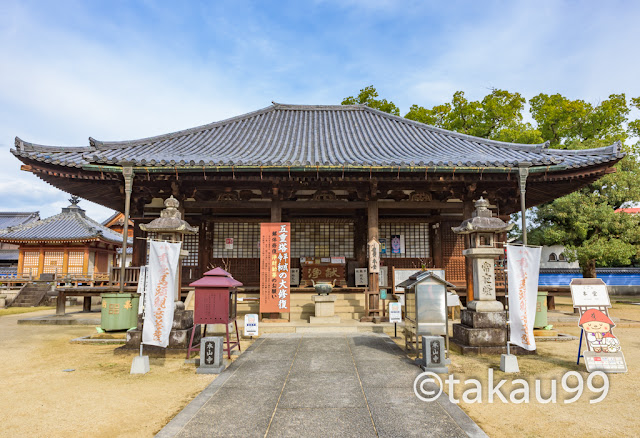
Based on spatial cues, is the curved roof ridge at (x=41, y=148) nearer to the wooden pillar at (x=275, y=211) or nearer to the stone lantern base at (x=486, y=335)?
Result: the wooden pillar at (x=275, y=211)

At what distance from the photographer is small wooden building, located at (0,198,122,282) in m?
26.8

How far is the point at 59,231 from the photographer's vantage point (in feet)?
91.3

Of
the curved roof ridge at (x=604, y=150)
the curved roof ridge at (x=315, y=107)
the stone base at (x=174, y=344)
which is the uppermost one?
the curved roof ridge at (x=315, y=107)

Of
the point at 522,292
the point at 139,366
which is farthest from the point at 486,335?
the point at 139,366

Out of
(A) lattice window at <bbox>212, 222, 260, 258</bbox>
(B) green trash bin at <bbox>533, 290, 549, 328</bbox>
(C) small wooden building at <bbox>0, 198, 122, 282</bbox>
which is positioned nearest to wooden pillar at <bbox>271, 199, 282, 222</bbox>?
(A) lattice window at <bbox>212, 222, 260, 258</bbox>

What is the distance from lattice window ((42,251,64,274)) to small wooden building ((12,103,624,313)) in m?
16.2

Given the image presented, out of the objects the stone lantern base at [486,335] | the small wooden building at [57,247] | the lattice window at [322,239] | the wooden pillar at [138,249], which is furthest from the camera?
the small wooden building at [57,247]

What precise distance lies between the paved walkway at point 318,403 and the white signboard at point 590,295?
10.5 feet

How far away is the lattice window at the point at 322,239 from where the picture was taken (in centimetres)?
1521

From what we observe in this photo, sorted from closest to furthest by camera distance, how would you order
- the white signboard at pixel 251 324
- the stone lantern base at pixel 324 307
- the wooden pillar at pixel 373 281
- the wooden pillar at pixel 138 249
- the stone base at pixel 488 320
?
the stone base at pixel 488 320 → the white signboard at pixel 251 324 → the stone lantern base at pixel 324 307 → the wooden pillar at pixel 373 281 → the wooden pillar at pixel 138 249

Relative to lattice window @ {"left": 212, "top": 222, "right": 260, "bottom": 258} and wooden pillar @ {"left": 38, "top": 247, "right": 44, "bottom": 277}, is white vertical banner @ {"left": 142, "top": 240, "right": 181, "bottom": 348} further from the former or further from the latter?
wooden pillar @ {"left": 38, "top": 247, "right": 44, "bottom": 277}

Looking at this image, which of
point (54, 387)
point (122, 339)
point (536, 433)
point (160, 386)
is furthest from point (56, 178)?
point (536, 433)

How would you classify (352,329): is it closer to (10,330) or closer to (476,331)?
(476,331)

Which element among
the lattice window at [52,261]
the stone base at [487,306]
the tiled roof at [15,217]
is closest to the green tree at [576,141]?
the stone base at [487,306]
